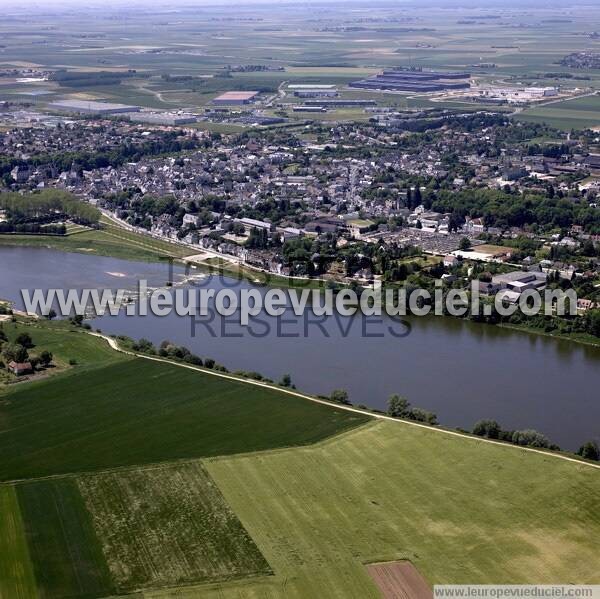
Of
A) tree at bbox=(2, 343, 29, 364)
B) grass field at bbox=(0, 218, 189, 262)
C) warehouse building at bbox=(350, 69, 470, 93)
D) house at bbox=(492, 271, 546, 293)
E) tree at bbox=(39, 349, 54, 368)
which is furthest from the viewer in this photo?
warehouse building at bbox=(350, 69, 470, 93)

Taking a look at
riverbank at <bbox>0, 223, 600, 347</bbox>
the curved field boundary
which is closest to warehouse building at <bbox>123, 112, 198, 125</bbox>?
riverbank at <bbox>0, 223, 600, 347</bbox>

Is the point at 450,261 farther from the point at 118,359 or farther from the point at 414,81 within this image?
the point at 414,81

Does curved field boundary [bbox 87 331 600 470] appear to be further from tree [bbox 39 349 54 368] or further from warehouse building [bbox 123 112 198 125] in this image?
warehouse building [bbox 123 112 198 125]

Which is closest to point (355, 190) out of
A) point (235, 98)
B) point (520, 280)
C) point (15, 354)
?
point (520, 280)

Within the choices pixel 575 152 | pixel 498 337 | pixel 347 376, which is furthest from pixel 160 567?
pixel 575 152

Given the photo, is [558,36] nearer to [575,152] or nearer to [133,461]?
[575,152]
